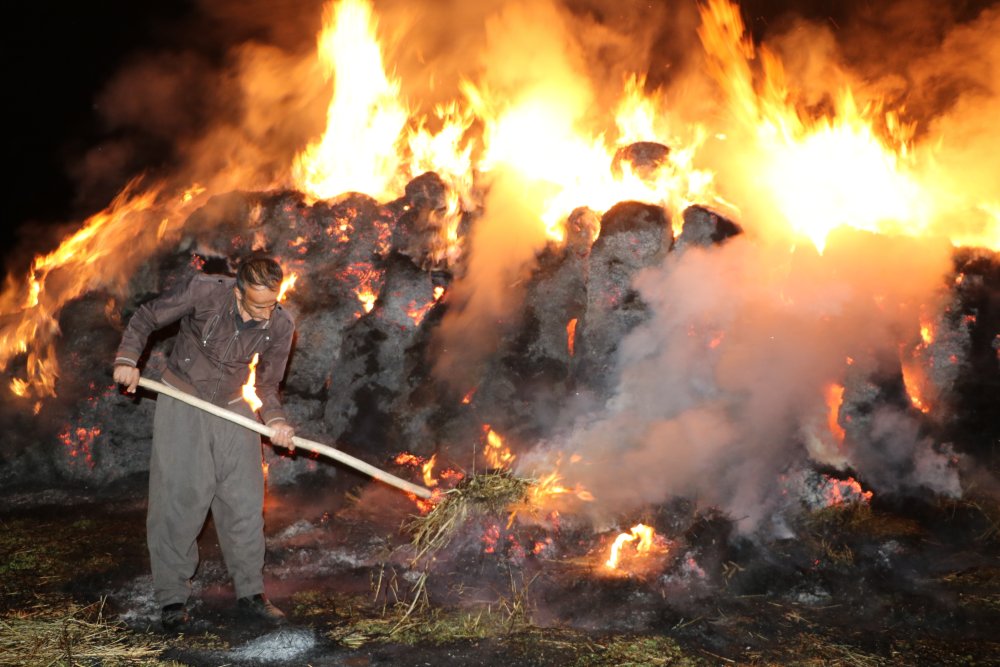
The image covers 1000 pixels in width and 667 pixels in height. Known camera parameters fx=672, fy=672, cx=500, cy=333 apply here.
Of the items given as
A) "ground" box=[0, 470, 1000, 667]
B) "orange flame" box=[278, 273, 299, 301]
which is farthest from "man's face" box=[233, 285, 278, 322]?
"orange flame" box=[278, 273, 299, 301]

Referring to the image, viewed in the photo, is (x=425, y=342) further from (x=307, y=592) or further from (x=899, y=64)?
(x=899, y=64)

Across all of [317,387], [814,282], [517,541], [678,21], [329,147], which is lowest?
[517,541]

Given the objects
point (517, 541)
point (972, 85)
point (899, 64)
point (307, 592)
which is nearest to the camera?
point (307, 592)

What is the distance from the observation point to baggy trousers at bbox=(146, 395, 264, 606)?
4645mm

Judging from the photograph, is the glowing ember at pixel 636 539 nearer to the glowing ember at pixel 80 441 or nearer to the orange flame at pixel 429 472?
the orange flame at pixel 429 472

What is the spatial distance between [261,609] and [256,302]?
2160mm

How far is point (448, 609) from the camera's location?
192 inches

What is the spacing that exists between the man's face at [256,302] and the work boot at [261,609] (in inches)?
Answer: 78.3

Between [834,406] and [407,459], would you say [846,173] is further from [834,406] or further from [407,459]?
[407,459]

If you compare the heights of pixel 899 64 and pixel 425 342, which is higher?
pixel 899 64

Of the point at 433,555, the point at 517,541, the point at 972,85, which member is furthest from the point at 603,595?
the point at 972,85

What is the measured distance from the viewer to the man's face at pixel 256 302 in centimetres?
454

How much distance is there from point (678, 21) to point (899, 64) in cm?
366

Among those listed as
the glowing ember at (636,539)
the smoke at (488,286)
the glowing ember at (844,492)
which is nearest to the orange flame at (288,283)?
the smoke at (488,286)
